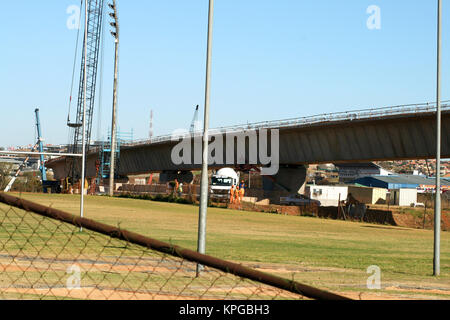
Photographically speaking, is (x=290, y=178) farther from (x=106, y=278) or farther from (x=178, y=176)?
(x=106, y=278)

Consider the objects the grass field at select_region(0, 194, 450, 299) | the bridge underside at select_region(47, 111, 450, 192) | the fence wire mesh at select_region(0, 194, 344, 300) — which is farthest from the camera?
the bridge underside at select_region(47, 111, 450, 192)

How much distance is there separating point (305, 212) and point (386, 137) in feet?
28.9

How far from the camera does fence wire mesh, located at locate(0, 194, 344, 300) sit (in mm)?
10062

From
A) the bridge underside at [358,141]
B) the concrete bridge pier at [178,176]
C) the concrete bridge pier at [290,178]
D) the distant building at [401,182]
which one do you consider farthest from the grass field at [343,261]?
the distant building at [401,182]

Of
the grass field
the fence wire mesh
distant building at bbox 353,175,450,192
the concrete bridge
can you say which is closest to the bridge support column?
the concrete bridge

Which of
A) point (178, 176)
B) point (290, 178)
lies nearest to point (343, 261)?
point (290, 178)

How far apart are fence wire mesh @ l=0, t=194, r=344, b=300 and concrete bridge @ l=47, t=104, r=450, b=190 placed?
33.7 metres

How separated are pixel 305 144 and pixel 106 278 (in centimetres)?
4770

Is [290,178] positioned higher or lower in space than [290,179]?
higher

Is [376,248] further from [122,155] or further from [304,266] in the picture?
[122,155]

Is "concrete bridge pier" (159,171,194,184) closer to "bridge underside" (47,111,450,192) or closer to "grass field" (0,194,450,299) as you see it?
"bridge underside" (47,111,450,192)

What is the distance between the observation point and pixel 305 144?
192ft

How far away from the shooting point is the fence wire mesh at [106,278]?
1006cm

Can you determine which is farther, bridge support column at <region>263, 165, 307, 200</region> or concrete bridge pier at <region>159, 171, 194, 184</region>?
concrete bridge pier at <region>159, 171, 194, 184</region>
